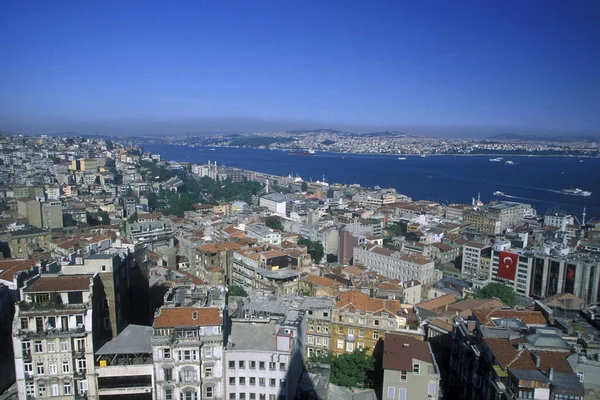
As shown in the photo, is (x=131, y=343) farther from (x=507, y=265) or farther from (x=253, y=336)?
(x=507, y=265)

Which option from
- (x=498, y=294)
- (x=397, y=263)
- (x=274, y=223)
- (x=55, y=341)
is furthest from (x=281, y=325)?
(x=274, y=223)

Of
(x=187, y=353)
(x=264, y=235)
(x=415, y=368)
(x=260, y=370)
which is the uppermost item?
(x=187, y=353)

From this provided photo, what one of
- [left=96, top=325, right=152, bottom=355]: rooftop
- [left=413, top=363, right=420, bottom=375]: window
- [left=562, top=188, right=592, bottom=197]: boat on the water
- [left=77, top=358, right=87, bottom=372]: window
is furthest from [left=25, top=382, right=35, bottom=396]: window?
[left=562, top=188, right=592, bottom=197]: boat on the water

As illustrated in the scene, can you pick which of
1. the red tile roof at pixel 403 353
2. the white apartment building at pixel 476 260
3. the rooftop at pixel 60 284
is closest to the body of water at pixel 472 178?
the white apartment building at pixel 476 260

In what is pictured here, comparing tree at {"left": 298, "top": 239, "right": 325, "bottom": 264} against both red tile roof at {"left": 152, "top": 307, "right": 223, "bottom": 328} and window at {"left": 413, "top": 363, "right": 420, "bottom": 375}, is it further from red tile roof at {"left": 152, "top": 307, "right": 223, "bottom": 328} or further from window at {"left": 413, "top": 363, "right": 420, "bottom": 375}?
red tile roof at {"left": 152, "top": 307, "right": 223, "bottom": 328}

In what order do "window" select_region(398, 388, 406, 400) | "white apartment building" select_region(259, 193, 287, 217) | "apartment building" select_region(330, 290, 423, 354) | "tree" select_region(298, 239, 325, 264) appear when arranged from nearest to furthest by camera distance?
"window" select_region(398, 388, 406, 400) < "apartment building" select_region(330, 290, 423, 354) < "tree" select_region(298, 239, 325, 264) < "white apartment building" select_region(259, 193, 287, 217)

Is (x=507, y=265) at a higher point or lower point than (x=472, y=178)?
higher

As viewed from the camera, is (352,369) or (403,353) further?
(352,369)
